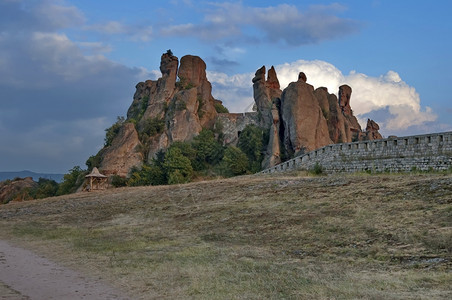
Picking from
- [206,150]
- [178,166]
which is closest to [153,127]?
[206,150]

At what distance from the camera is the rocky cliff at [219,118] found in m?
56.8

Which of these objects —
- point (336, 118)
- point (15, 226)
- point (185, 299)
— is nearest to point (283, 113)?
point (336, 118)

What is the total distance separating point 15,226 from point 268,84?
55789mm

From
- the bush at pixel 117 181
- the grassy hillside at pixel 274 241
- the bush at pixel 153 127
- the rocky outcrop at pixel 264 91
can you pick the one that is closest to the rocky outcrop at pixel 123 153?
the bush at pixel 117 181

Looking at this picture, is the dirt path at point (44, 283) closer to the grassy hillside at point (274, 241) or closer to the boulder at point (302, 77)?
the grassy hillside at point (274, 241)

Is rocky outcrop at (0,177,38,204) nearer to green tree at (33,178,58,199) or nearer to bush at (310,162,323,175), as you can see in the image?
green tree at (33,178,58,199)

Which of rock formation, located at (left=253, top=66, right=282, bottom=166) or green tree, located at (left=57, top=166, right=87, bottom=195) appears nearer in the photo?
rock formation, located at (left=253, top=66, right=282, bottom=166)

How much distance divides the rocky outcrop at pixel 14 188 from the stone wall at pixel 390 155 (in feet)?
174

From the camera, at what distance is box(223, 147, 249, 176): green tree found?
57.1m

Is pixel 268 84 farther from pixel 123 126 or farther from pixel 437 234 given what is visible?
pixel 437 234

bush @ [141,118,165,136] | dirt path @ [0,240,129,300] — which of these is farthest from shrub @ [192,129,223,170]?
dirt path @ [0,240,129,300]

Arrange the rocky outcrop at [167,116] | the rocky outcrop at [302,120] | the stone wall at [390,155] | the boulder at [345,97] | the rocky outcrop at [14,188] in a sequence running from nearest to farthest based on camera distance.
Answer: the stone wall at [390,155]
the rocky outcrop at [302,120]
the rocky outcrop at [167,116]
the rocky outcrop at [14,188]
the boulder at [345,97]

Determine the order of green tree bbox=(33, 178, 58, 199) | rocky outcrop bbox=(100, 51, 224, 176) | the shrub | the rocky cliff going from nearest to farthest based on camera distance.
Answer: the rocky cliff, the shrub, rocky outcrop bbox=(100, 51, 224, 176), green tree bbox=(33, 178, 58, 199)

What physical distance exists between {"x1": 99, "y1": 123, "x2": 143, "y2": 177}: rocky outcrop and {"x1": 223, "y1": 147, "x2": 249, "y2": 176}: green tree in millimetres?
A: 16186
